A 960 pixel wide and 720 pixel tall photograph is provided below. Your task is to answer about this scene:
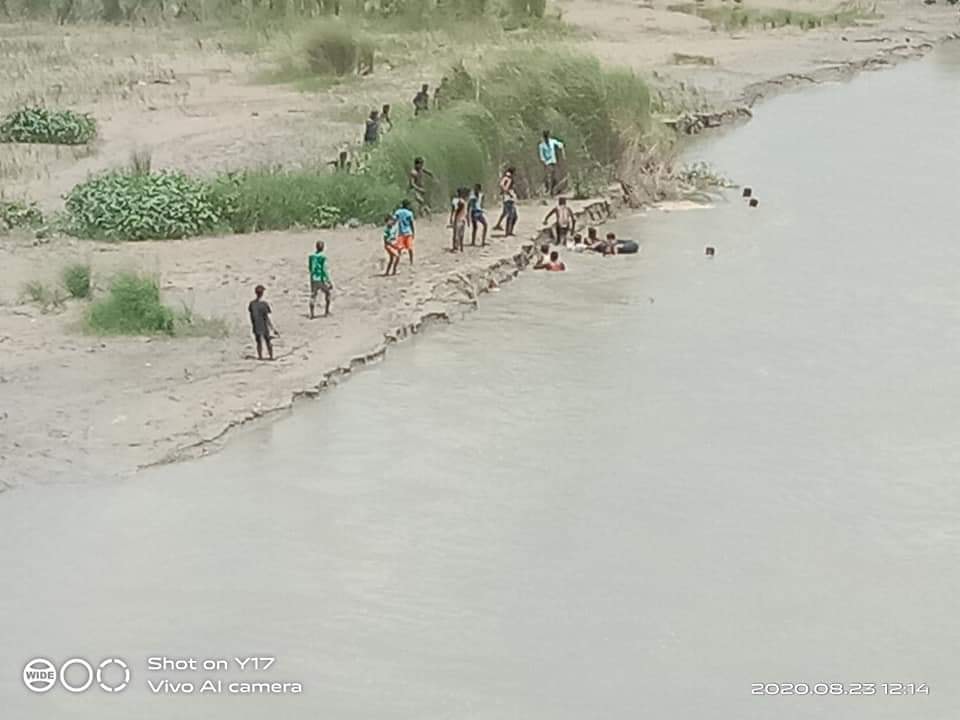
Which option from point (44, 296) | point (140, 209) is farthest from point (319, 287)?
point (140, 209)

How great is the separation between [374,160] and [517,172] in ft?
8.98

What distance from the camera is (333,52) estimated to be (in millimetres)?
36375

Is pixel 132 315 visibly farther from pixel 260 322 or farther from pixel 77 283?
pixel 260 322

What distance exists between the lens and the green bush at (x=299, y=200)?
23516mm

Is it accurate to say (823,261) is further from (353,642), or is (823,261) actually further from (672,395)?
(353,642)

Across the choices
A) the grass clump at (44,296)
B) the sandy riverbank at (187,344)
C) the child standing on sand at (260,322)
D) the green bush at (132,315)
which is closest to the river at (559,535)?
the sandy riverbank at (187,344)

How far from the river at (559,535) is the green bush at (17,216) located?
6.30m

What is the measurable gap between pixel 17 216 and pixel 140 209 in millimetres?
1600

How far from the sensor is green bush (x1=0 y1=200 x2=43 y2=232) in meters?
23.1

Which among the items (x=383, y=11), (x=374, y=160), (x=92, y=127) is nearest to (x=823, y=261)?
(x=374, y=160)

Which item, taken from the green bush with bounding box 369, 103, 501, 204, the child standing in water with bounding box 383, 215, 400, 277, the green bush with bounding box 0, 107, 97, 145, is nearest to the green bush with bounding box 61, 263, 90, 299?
the child standing in water with bounding box 383, 215, 400, 277

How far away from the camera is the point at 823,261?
24.5 meters

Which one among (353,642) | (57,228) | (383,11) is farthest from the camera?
(383,11)

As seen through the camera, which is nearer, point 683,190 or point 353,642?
point 353,642
